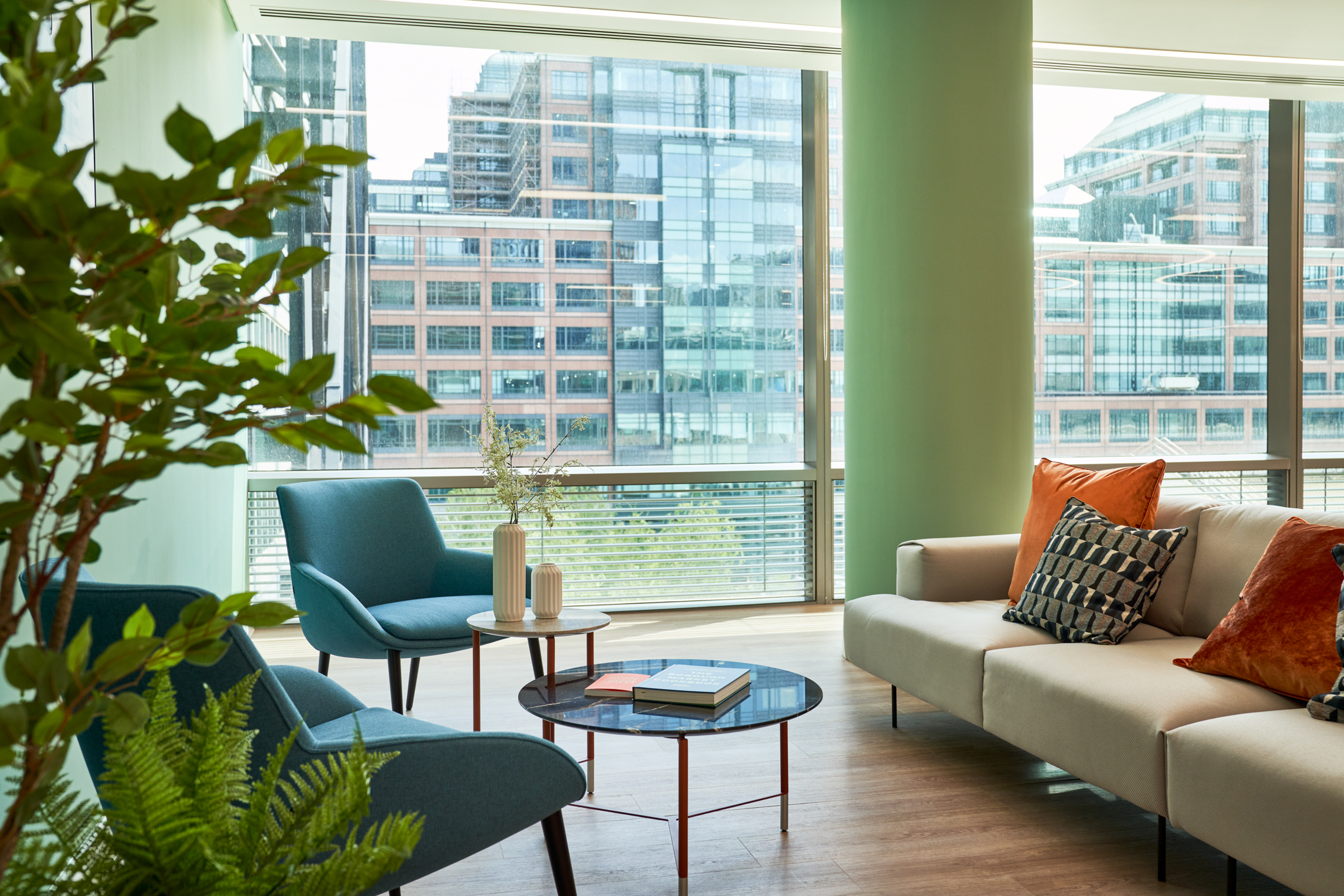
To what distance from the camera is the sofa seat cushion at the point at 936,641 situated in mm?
3041

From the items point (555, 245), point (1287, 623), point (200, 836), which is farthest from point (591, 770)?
point (555, 245)

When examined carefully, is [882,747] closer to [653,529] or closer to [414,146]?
[653,529]

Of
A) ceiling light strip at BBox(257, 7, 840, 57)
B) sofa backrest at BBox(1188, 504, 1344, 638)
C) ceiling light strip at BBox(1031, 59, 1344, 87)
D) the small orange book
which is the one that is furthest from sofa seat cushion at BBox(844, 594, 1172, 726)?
ceiling light strip at BBox(1031, 59, 1344, 87)

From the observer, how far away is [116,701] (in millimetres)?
677

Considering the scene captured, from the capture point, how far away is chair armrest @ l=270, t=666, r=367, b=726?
230 cm

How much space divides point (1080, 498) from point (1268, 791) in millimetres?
1521

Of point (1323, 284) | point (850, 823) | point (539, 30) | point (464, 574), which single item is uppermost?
point (539, 30)

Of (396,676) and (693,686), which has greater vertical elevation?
(693,686)

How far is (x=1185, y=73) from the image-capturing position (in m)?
5.84

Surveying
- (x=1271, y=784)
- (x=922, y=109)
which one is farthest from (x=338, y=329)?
(x=1271, y=784)

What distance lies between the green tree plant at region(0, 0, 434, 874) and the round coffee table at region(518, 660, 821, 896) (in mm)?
1631

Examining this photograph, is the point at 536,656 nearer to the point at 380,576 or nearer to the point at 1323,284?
the point at 380,576

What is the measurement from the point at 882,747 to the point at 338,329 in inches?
137

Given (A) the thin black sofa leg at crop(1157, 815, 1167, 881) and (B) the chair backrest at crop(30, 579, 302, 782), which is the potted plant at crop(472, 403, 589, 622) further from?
(A) the thin black sofa leg at crop(1157, 815, 1167, 881)
